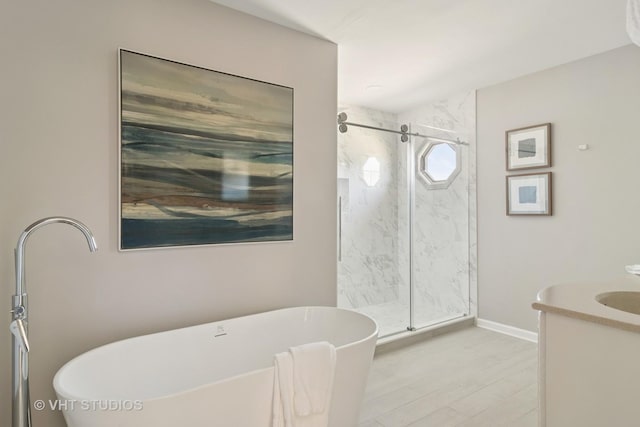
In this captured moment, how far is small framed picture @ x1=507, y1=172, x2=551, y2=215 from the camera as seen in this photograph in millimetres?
3412

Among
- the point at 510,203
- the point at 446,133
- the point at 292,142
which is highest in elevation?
the point at 446,133

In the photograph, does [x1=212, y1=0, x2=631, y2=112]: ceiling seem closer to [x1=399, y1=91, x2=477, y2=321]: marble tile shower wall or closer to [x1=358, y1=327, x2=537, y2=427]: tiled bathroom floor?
[x1=399, y1=91, x2=477, y2=321]: marble tile shower wall

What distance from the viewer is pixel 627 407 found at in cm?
114

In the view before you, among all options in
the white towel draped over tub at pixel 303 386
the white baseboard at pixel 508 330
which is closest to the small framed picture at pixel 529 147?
the white baseboard at pixel 508 330

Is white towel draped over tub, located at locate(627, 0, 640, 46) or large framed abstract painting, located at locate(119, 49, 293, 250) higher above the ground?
white towel draped over tub, located at locate(627, 0, 640, 46)

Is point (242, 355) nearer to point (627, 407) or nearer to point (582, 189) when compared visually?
point (627, 407)

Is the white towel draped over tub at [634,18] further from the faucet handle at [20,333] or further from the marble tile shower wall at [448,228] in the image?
the faucet handle at [20,333]

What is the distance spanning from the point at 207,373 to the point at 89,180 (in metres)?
1.27

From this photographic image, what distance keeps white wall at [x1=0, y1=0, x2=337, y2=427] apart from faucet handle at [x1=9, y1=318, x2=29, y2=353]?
34 cm

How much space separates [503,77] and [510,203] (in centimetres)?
127

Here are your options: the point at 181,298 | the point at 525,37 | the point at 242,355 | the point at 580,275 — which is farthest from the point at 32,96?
the point at 580,275

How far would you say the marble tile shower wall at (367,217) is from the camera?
4.36 metres

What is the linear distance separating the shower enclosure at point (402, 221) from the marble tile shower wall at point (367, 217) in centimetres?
1

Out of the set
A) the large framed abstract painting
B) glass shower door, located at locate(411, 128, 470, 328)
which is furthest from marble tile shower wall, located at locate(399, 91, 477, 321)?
the large framed abstract painting
